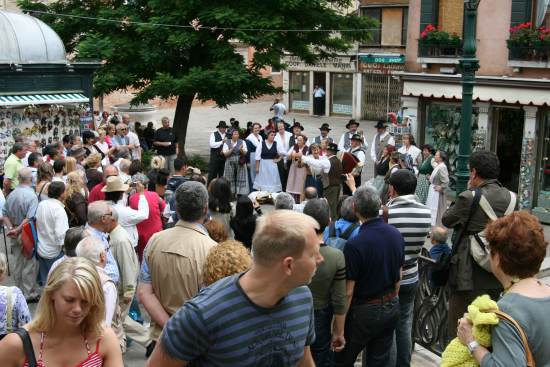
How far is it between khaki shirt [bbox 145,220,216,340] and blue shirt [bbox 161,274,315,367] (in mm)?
1738

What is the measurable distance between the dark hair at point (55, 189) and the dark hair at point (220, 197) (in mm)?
1808

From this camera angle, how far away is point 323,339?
19.4 ft

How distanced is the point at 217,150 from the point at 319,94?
22118mm

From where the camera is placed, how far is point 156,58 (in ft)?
66.3

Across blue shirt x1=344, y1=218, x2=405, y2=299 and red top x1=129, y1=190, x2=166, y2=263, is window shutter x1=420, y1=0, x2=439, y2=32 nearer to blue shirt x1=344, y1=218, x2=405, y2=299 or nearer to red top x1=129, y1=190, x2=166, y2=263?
red top x1=129, y1=190, x2=166, y2=263

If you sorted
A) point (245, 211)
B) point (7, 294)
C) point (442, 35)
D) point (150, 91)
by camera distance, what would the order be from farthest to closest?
point (150, 91) < point (442, 35) < point (245, 211) < point (7, 294)

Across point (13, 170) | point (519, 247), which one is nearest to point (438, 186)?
point (13, 170)

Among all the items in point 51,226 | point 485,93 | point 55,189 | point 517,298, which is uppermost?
point 485,93

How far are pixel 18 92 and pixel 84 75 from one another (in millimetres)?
2052

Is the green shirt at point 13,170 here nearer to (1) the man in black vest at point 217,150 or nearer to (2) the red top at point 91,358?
(1) the man in black vest at point 217,150

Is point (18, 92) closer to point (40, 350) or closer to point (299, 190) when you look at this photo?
point (299, 190)

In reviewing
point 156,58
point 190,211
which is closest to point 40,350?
point 190,211

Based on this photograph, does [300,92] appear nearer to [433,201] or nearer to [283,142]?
[283,142]

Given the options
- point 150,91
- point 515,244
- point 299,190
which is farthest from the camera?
point 150,91
